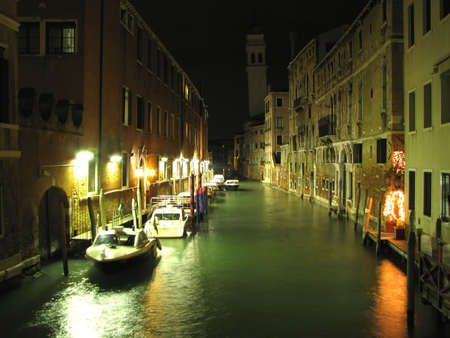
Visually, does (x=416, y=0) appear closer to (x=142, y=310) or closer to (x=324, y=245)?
(x=324, y=245)

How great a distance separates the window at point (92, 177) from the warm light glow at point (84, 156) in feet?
2.92

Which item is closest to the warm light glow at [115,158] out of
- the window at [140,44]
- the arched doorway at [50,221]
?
the arched doorway at [50,221]

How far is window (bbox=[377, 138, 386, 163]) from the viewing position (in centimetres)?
2210

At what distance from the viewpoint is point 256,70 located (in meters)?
97.4

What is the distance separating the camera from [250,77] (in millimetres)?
96625

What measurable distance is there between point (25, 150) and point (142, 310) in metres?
5.83

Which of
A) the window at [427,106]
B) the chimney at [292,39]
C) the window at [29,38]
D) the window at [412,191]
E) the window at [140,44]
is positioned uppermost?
the chimney at [292,39]

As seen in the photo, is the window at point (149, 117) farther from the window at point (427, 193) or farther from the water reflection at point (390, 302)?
the window at point (427, 193)

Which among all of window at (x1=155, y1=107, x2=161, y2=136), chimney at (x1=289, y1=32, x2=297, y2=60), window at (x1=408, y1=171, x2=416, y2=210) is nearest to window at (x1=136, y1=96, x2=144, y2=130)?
window at (x1=155, y1=107, x2=161, y2=136)

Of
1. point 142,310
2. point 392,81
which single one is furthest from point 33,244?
point 392,81

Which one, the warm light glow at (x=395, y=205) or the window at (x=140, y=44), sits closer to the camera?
the warm light glow at (x=395, y=205)

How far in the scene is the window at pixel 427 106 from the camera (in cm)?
1533

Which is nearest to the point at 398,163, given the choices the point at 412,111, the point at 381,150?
the point at 381,150

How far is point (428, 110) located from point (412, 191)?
310cm
